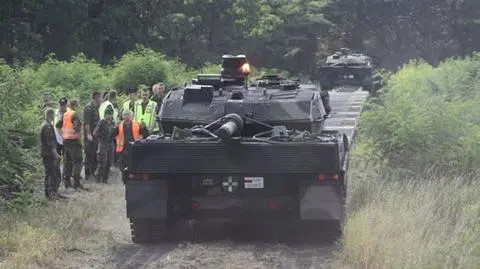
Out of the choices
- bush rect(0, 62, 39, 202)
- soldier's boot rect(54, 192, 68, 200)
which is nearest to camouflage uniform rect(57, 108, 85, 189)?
soldier's boot rect(54, 192, 68, 200)

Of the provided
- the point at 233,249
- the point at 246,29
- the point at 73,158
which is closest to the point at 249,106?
the point at 233,249

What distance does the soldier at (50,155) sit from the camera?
12852mm

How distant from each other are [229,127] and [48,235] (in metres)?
2.42

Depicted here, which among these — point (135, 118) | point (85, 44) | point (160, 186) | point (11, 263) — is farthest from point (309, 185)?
point (85, 44)

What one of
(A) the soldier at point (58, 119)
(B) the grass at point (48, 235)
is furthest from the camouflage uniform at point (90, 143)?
(B) the grass at point (48, 235)

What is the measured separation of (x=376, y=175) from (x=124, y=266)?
659 centimetres

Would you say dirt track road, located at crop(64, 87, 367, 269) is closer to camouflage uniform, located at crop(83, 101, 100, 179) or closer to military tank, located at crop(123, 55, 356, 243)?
military tank, located at crop(123, 55, 356, 243)

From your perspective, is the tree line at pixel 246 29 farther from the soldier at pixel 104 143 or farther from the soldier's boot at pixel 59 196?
the soldier's boot at pixel 59 196

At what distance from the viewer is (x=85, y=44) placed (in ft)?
116

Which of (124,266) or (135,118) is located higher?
(135,118)

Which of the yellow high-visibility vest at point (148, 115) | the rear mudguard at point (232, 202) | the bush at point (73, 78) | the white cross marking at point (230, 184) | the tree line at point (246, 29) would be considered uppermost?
the tree line at point (246, 29)

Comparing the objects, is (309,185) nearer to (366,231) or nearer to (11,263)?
(366,231)

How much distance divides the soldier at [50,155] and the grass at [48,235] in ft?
Answer: 1.56

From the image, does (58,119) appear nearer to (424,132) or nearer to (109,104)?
(109,104)
